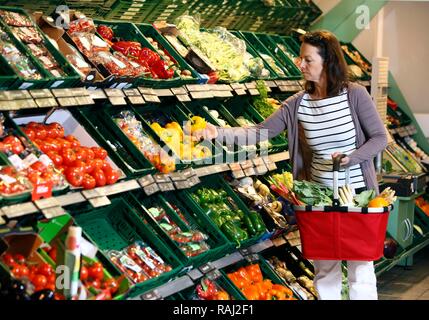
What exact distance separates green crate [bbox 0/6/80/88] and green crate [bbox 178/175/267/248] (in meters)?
1.17

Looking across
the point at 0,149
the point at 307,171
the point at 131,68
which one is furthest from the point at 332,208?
the point at 0,149

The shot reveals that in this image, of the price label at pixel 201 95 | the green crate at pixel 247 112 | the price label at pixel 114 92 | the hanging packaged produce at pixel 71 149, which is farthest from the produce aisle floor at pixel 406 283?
the hanging packaged produce at pixel 71 149

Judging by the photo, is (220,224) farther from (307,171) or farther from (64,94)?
(64,94)

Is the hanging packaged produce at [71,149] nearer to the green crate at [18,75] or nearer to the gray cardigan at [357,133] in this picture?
the green crate at [18,75]

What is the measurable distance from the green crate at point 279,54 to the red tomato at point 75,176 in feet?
12.1

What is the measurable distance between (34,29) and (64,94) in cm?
49

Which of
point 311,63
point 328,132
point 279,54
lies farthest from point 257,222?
point 279,54

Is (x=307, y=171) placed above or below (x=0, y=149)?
below

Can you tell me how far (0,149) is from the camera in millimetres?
4066

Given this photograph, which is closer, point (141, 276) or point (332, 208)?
point (141, 276)

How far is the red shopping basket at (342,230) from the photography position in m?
4.95

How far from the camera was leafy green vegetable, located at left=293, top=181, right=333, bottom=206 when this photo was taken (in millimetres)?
5109

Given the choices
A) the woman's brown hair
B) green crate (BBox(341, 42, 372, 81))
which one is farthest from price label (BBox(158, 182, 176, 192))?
green crate (BBox(341, 42, 372, 81))

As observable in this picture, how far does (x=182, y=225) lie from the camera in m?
5.15
